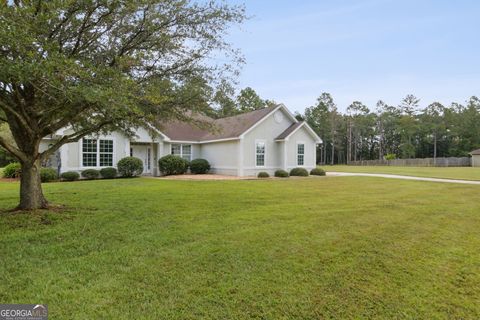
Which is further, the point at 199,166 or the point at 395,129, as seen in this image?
the point at 395,129

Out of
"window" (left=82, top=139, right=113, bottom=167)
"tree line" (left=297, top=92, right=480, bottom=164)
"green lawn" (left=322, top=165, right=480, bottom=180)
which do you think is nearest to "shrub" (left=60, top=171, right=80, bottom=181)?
"window" (left=82, top=139, right=113, bottom=167)

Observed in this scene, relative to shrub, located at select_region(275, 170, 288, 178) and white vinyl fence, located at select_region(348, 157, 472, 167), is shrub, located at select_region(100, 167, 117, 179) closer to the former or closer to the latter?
shrub, located at select_region(275, 170, 288, 178)

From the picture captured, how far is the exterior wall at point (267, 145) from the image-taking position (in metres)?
20.5

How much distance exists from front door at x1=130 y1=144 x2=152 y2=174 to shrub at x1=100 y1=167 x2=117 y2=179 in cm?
310

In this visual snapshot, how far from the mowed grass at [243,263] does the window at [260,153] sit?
13074 mm

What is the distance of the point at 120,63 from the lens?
6531 mm

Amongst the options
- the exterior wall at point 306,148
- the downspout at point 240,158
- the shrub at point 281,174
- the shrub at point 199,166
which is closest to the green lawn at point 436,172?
the exterior wall at point 306,148

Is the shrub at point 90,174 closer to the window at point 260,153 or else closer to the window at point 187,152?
the window at point 187,152

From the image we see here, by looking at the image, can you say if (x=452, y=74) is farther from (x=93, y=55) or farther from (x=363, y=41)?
(x=93, y=55)

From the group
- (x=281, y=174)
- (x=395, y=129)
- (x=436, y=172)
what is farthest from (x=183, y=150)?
(x=395, y=129)

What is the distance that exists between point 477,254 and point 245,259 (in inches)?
147

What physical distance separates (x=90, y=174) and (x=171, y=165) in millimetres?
4919

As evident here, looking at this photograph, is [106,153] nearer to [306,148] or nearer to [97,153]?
[97,153]

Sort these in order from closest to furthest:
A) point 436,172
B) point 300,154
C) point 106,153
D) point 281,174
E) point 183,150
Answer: point 106,153
point 281,174
point 300,154
point 183,150
point 436,172
